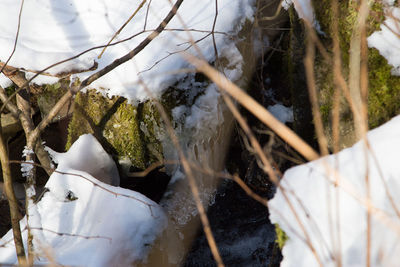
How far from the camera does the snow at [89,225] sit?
2434mm

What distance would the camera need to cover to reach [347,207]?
58.4 inches

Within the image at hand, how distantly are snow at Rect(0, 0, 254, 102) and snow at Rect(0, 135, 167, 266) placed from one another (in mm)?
967

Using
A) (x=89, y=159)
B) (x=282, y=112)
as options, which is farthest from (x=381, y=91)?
(x=89, y=159)

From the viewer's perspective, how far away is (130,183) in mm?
3594

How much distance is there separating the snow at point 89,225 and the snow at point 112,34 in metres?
0.97

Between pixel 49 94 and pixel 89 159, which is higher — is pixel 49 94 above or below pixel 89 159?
above

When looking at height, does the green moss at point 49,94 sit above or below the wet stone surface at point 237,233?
above

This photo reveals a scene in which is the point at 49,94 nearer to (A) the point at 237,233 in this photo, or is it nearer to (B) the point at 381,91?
(A) the point at 237,233

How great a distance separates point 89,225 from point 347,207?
1.88 m

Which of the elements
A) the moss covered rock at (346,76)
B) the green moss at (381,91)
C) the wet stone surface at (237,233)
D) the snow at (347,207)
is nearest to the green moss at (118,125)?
the wet stone surface at (237,233)

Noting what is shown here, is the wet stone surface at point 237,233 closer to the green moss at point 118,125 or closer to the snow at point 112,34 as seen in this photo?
the green moss at point 118,125

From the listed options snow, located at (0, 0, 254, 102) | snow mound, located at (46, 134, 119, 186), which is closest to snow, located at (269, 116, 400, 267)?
snow, located at (0, 0, 254, 102)

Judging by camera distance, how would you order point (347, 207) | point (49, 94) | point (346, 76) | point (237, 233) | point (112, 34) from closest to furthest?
point (347, 207) → point (346, 76) → point (237, 233) → point (49, 94) → point (112, 34)

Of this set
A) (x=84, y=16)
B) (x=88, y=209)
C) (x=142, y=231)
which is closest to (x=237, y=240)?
(x=142, y=231)
